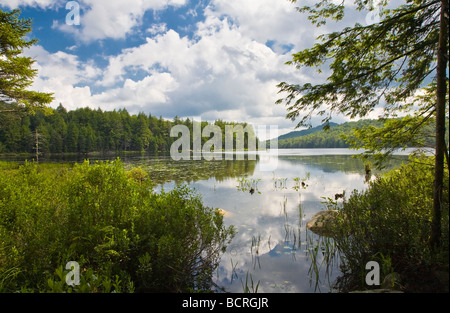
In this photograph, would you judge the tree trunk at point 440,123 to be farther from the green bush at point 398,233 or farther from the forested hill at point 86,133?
the forested hill at point 86,133

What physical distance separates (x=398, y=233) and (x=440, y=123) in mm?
2668

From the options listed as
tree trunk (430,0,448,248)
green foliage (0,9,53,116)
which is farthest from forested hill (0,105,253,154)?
Result: tree trunk (430,0,448,248)

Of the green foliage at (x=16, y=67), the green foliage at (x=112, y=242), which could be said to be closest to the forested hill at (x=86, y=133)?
the green foliage at (x=16, y=67)

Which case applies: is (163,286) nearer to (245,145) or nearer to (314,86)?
(314,86)

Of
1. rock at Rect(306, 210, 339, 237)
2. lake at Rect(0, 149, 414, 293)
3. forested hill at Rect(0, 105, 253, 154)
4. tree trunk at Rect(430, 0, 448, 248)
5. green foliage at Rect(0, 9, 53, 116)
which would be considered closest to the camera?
tree trunk at Rect(430, 0, 448, 248)

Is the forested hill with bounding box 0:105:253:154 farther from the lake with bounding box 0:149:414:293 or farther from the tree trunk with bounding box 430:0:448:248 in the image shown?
the tree trunk with bounding box 430:0:448:248

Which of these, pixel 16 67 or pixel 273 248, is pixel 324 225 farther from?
pixel 16 67

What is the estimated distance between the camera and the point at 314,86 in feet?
19.6

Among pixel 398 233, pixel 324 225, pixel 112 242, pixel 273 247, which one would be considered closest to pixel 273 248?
pixel 273 247

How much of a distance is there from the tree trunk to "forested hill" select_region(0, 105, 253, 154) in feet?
319

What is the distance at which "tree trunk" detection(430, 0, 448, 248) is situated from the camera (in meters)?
4.20
